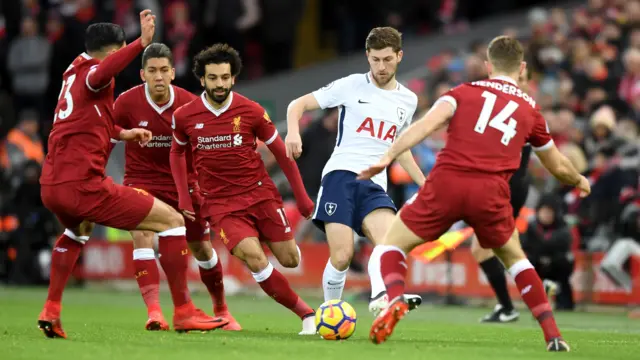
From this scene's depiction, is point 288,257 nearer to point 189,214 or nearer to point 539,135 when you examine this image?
point 189,214

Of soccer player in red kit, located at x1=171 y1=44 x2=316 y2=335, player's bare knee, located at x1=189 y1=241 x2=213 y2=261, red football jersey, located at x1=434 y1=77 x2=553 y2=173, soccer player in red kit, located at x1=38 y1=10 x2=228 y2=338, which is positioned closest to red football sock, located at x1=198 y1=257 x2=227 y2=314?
player's bare knee, located at x1=189 y1=241 x2=213 y2=261

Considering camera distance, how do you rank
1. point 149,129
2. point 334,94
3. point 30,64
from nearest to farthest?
point 334,94 < point 149,129 < point 30,64

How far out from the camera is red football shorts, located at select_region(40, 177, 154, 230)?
9.71 m

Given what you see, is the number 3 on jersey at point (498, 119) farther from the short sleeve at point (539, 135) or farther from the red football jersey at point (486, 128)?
the short sleeve at point (539, 135)

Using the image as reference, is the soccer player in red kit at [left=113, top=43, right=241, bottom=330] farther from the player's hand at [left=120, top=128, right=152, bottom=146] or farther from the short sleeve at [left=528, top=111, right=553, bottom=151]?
the short sleeve at [left=528, top=111, right=553, bottom=151]

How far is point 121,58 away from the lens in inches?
367

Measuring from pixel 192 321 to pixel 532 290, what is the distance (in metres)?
2.95

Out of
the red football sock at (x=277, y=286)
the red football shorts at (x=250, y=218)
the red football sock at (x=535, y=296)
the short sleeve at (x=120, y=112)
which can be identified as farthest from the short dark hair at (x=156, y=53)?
the red football sock at (x=535, y=296)

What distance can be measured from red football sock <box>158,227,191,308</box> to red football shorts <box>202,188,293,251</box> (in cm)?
32

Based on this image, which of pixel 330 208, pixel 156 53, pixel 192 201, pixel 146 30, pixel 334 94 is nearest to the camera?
pixel 146 30

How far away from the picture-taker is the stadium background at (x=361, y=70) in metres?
15.7

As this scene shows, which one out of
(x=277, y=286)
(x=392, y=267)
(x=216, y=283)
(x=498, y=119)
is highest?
(x=498, y=119)

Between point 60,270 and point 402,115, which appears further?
point 402,115

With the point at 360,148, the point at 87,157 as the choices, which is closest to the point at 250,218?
the point at 360,148
